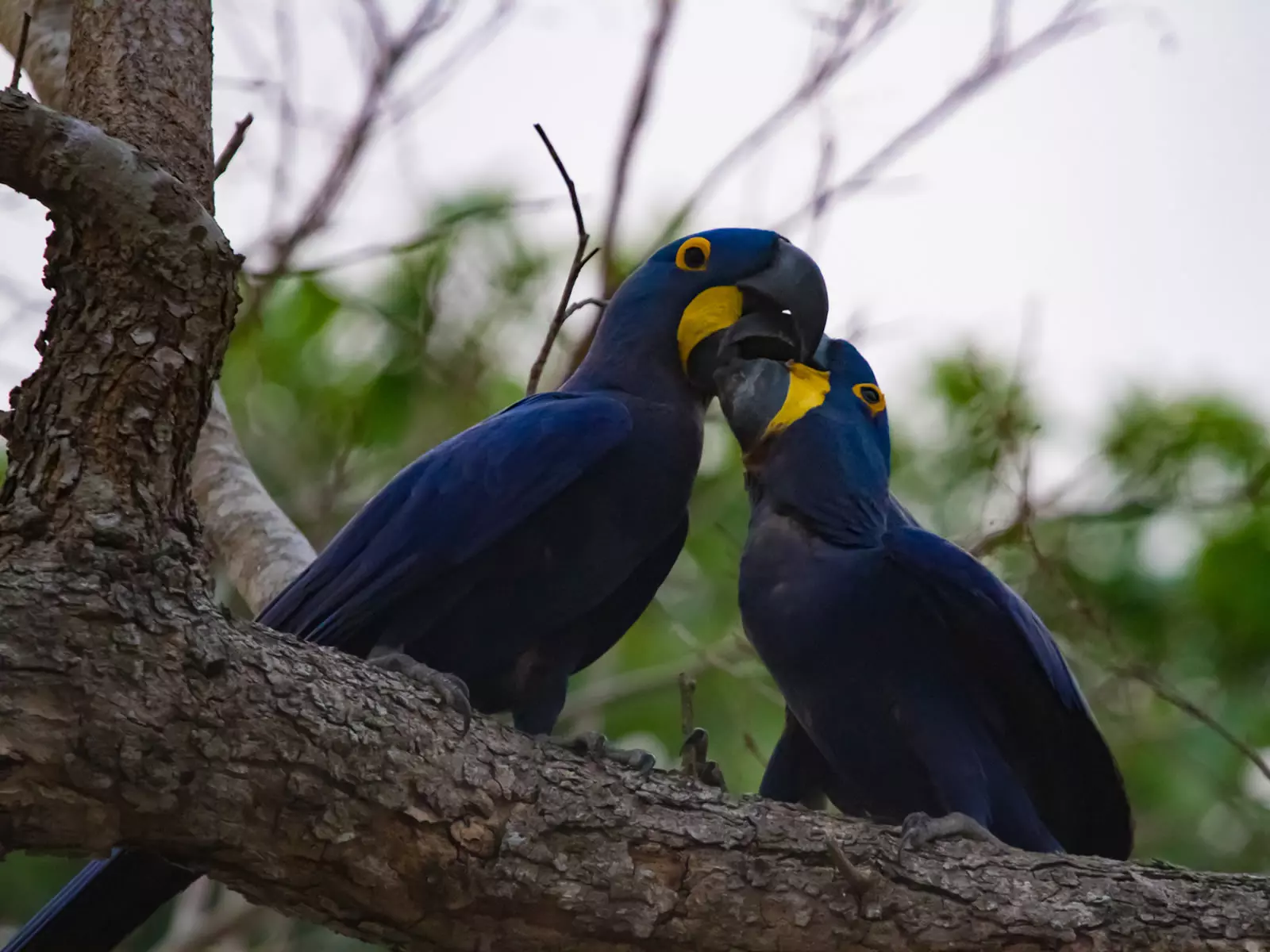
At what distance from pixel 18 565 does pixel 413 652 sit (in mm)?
1035

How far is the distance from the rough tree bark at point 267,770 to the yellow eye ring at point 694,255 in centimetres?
121

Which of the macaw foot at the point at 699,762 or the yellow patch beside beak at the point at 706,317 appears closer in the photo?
the macaw foot at the point at 699,762

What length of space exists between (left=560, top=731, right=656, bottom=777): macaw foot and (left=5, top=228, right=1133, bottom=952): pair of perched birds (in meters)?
0.30

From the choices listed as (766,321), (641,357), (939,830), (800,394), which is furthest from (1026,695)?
(641,357)

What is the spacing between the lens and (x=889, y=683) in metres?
2.80

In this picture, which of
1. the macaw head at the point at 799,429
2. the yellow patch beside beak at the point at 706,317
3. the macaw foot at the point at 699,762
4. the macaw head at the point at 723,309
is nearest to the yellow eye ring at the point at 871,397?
the macaw head at the point at 799,429

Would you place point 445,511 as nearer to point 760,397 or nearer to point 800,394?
point 760,397

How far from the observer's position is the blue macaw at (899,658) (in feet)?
9.01

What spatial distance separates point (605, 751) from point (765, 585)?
539 millimetres

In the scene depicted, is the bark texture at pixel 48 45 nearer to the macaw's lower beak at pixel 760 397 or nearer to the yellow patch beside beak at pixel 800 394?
the macaw's lower beak at pixel 760 397

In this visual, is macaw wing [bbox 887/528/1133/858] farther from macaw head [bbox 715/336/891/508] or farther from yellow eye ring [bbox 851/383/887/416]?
yellow eye ring [bbox 851/383/887/416]

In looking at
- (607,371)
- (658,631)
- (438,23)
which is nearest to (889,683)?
(607,371)

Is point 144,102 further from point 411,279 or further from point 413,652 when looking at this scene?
point 411,279

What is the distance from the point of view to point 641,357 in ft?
10.2
